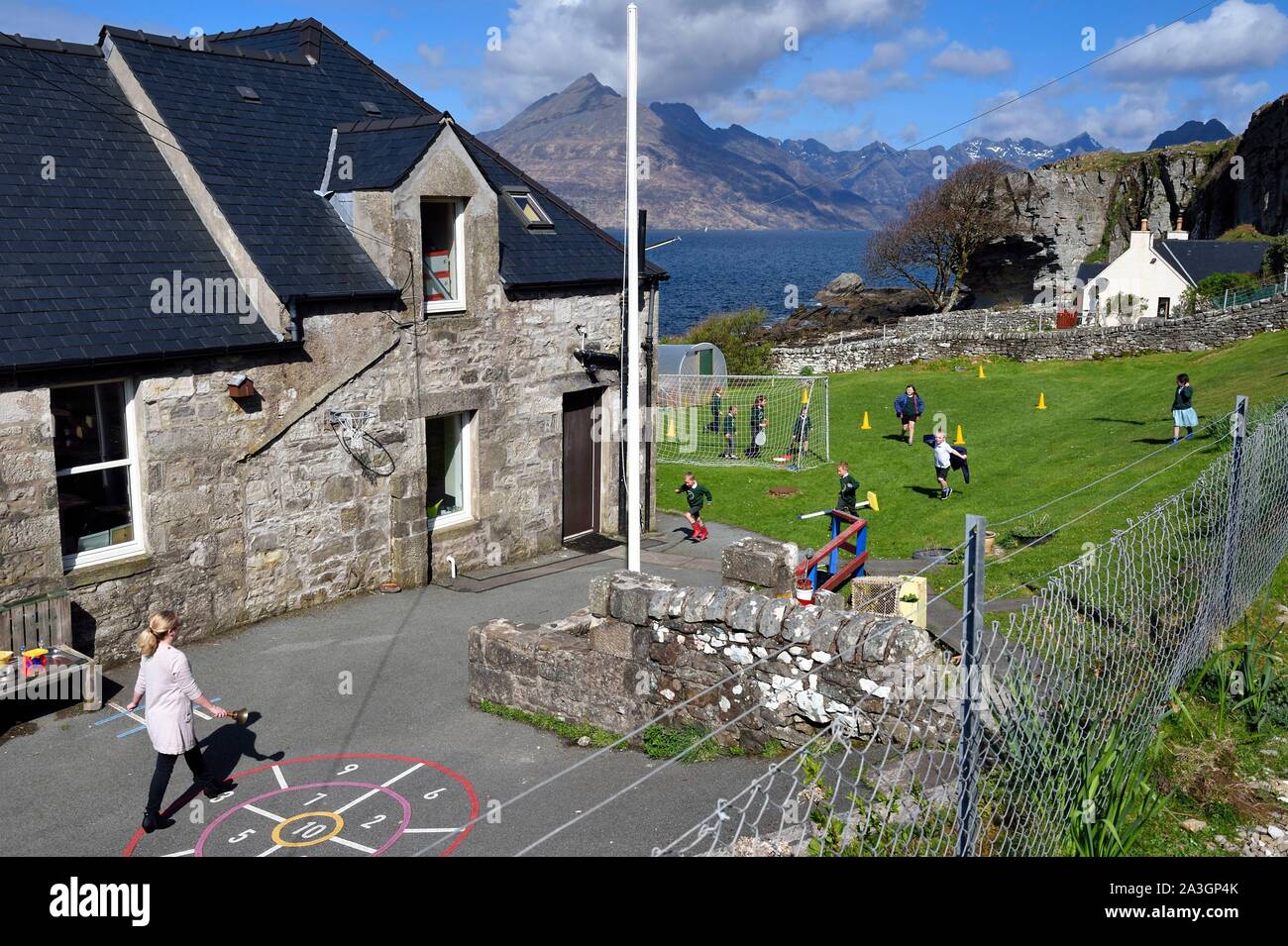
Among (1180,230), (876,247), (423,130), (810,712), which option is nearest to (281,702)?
(810,712)

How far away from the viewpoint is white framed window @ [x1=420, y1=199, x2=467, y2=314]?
17672mm

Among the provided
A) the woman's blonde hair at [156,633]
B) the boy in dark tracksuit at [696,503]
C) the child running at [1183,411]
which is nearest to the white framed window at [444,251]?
the boy in dark tracksuit at [696,503]

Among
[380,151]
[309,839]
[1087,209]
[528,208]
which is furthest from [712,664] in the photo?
[1087,209]

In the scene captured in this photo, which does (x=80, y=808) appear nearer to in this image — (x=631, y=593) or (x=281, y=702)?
(x=281, y=702)

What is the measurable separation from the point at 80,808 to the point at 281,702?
2.93 m

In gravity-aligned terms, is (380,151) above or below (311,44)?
below

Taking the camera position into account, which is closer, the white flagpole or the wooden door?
the white flagpole

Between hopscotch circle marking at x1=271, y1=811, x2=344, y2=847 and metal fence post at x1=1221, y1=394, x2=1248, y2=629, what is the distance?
767cm

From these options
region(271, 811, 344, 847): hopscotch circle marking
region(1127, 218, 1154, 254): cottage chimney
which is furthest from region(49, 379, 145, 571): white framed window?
region(1127, 218, 1154, 254): cottage chimney

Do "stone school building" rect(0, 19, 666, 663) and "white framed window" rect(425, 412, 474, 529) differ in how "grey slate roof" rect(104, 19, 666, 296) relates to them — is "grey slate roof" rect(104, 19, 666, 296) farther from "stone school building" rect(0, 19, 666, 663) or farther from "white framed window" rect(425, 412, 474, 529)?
"white framed window" rect(425, 412, 474, 529)

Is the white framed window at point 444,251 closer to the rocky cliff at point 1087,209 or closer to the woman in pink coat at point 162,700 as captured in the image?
the woman in pink coat at point 162,700

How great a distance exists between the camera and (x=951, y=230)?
8038cm

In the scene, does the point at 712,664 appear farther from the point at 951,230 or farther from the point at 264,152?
the point at 951,230

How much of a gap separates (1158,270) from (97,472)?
55825mm
